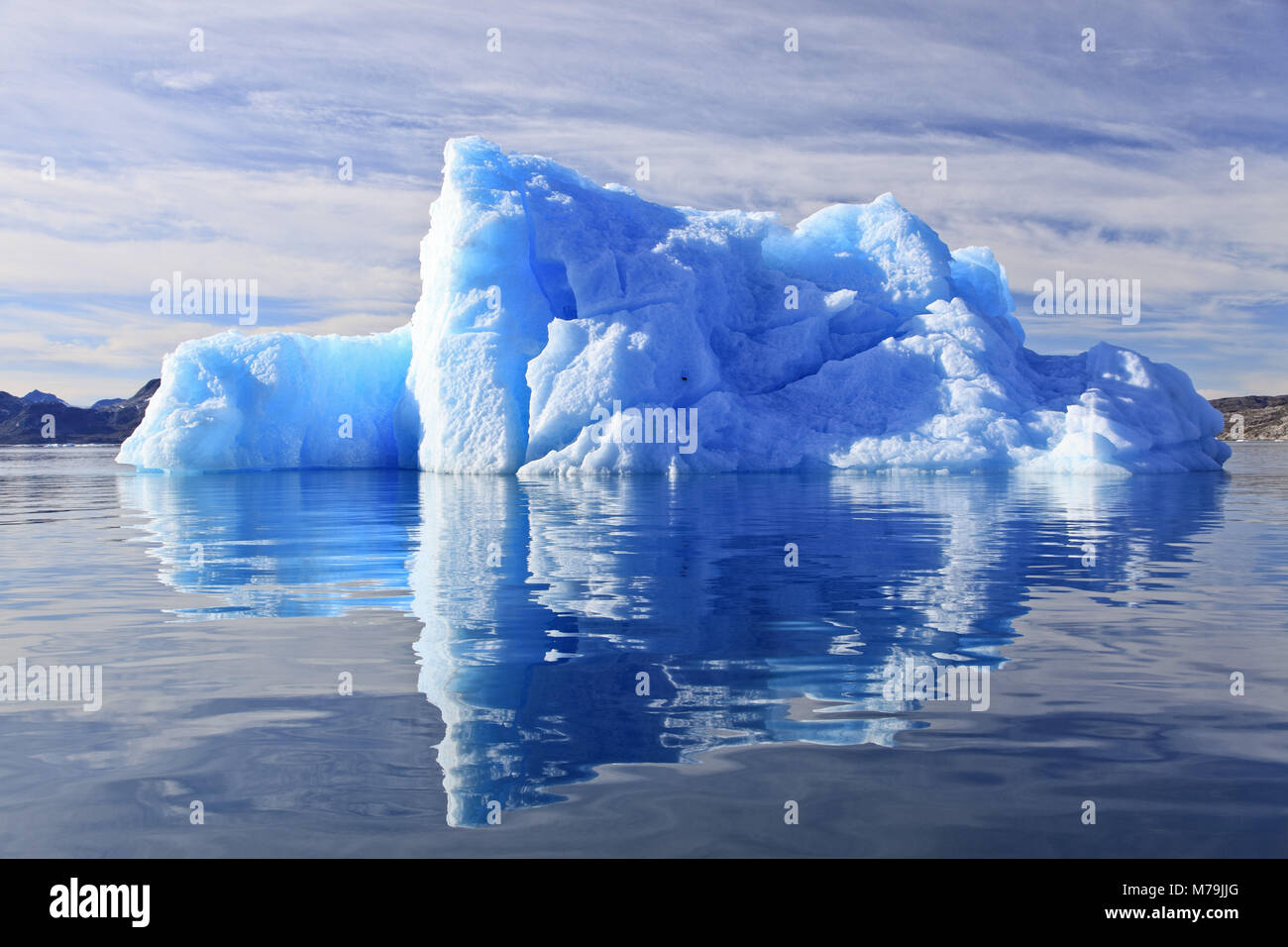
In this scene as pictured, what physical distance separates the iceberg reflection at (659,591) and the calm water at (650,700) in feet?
0.11

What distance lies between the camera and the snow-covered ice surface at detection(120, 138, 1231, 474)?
23688mm

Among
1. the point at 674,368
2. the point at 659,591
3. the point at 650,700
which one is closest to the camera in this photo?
the point at 650,700

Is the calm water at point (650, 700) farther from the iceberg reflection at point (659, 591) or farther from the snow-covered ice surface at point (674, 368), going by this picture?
the snow-covered ice surface at point (674, 368)

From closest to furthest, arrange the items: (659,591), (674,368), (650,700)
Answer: (650,700)
(659,591)
(674,368)

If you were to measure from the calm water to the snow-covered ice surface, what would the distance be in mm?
14121

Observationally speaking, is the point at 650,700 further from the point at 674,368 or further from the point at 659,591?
the point at 674,368

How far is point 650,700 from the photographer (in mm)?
4219

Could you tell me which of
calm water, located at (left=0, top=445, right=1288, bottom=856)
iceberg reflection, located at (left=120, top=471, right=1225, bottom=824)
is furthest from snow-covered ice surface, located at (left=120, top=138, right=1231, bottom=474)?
calm water, located at (left=0, top=445, right=1288, bottom=856)

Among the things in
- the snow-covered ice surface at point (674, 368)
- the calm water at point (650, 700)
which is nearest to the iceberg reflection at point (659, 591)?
the calm water at point (650, 700)

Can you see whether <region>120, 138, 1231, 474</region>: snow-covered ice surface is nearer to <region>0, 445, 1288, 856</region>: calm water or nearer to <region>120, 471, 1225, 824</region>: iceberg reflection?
<region>120, 471, 1225, 824</region>: iceberg reflection

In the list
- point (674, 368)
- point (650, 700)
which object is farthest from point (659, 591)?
point (674, 368)

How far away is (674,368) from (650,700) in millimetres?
20698
